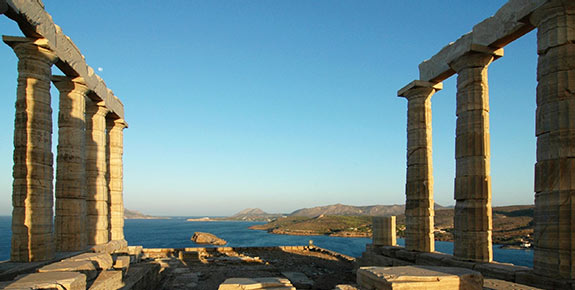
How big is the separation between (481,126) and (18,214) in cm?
1564

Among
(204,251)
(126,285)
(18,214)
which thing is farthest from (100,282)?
(204,251)

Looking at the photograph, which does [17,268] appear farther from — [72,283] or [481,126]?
[481,126]

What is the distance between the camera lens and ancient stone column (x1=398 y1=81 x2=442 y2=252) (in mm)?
16688

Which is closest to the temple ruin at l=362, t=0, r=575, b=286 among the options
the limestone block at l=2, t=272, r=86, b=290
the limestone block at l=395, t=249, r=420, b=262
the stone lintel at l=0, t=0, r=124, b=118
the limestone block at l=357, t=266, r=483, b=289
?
the limestone block at l=395, t=249, r=420, b=262

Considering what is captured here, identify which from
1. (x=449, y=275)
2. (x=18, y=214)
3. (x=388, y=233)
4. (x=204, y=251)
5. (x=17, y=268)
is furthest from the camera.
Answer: (x=204, y=251)

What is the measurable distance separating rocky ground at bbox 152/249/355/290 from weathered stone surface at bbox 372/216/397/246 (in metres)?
2.05

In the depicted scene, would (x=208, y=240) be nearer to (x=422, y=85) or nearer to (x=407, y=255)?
(x=407, y=255)

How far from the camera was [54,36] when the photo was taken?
13.4 metres

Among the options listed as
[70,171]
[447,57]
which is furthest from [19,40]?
[447,57]

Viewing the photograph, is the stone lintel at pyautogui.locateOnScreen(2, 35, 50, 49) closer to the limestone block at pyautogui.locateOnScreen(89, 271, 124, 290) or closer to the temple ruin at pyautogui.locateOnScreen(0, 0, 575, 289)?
the temple ruin at pyautogui.locateOnScreen(0, 0, 575, 289)

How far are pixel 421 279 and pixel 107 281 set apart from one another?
7886 millimetres

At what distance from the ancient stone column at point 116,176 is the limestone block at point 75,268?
11320 mm

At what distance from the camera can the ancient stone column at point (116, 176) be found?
2150 cm

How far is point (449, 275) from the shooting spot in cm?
738
